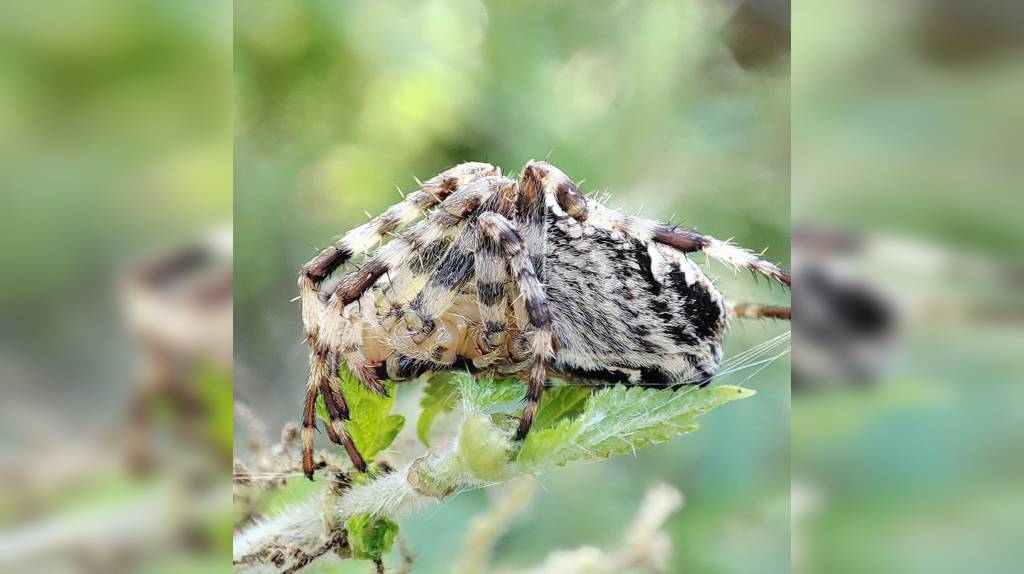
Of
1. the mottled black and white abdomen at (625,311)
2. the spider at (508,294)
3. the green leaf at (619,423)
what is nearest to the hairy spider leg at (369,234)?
the spider at (508,294)

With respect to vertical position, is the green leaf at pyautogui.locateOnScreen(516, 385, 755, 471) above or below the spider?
below

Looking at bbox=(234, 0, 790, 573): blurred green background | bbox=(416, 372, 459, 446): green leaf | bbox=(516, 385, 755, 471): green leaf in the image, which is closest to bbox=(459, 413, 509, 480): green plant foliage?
bbox=(516, 385, 755, 471): green leaf

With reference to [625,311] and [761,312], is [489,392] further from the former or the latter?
[761,312]
